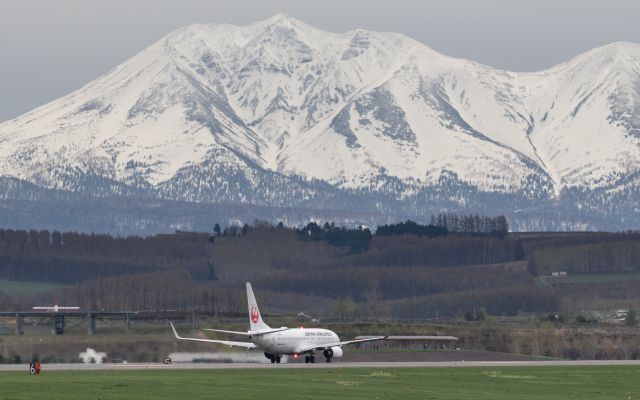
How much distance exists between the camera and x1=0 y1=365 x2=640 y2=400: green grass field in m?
120

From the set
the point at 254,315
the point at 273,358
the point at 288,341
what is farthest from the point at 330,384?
the point at 273,358

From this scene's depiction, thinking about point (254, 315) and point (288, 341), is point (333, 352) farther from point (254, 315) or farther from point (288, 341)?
point (254, 315)

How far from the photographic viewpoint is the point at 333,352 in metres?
186

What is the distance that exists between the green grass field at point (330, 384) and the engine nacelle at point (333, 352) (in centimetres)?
2429

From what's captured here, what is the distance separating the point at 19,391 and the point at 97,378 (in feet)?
56.1

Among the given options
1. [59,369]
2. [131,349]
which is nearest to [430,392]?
[59,369]

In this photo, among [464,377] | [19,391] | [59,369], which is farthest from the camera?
[59,369]

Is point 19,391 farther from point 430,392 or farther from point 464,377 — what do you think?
point 464,377

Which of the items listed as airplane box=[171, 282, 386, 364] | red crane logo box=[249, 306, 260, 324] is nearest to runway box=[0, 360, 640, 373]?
airplane box=[171, 282, 386, 364]

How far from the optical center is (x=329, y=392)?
404 ft

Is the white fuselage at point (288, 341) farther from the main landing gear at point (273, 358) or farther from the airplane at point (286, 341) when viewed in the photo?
the main landing gear at point (273, 358)

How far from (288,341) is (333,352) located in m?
6.09

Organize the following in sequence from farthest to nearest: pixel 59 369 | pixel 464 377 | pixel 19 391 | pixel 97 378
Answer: pixel 59 369, pixel 464 377, pixel 97 378, pixel 19 391

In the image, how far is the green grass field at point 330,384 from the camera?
393ft
